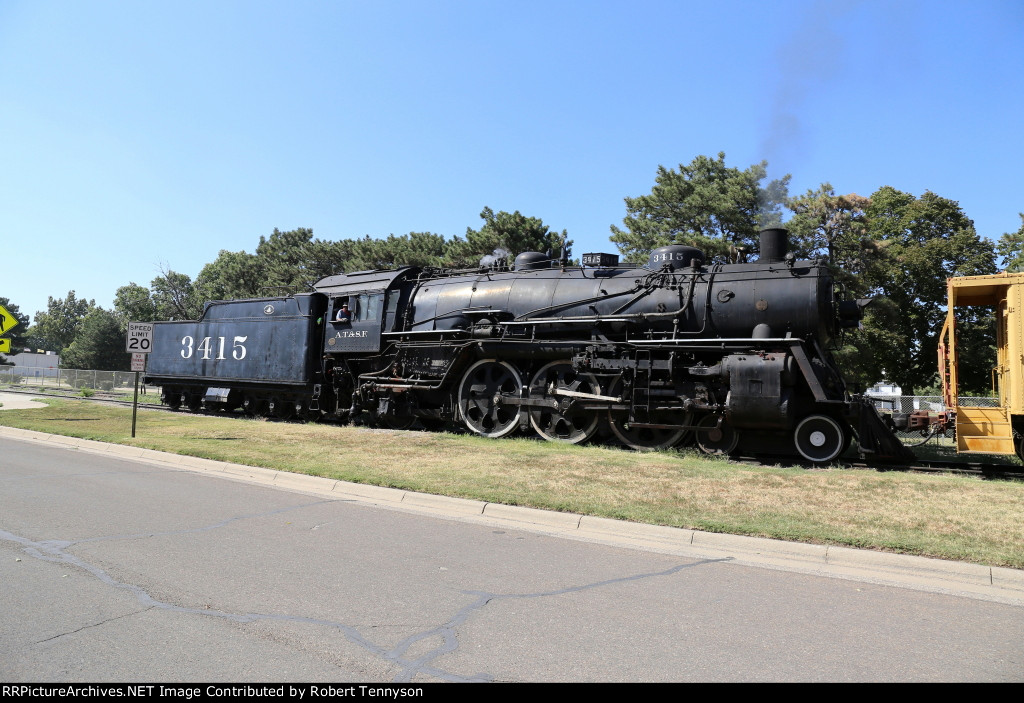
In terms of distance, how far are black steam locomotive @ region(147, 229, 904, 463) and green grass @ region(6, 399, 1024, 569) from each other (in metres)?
0.92

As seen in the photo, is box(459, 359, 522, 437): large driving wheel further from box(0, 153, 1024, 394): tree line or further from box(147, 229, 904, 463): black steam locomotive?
box(0, 153, 1024, 394): tree line

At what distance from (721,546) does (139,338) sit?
12.2m

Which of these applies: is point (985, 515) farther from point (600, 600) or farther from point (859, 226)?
point (859, 226)

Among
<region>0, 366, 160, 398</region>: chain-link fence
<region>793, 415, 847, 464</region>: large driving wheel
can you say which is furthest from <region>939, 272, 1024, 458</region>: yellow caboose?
<region>0, 366, 160, 398</region>: chain-link fence

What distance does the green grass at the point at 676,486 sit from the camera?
5.75 m

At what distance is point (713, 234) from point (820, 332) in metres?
19.1

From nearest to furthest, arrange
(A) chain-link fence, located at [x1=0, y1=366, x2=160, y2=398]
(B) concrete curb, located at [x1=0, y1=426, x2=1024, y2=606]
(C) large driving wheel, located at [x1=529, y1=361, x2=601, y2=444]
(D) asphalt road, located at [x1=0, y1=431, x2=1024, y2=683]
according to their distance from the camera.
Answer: (D) asphalt road, located at [x1=0, y1=431, x2=1024, y2=683] → (B) concrete curb, located at [x1=0, y1=426, x2=1024, y2=606] → (C) large driving wheel, located at [x1=529, y1=361, x2=601, y2=444] → (A) chain-link fence, located at [x1=0, y1=366, x2=160, y2=398]

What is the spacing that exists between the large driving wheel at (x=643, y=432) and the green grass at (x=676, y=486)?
0.44 m

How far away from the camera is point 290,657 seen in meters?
3.29

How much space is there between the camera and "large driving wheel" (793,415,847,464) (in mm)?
10039

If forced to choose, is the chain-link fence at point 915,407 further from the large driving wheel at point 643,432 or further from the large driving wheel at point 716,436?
the large driving wheel at point 643,432

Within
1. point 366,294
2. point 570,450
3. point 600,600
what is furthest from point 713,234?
point 600,600

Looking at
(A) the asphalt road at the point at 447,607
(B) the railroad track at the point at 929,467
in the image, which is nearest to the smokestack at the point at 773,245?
(B) the railroad track at the point at 929,467

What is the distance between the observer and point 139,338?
13.3 m
